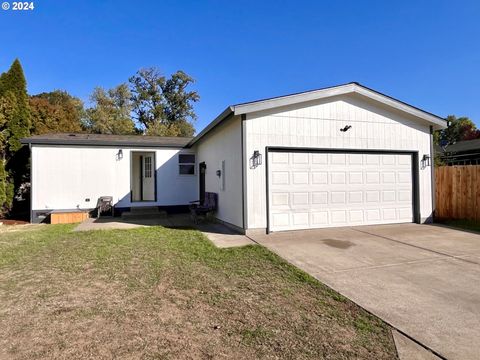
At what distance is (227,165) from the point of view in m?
8.54

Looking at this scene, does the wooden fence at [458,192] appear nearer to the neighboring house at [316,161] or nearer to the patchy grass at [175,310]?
the neighboring house at [316,161]

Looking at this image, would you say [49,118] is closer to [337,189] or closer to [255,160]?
[255,160]

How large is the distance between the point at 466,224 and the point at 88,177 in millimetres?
12880

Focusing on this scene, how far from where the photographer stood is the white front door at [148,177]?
40.2 feet

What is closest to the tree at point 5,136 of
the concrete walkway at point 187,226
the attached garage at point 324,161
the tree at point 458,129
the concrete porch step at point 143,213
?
the concrete walkway at point 187,226

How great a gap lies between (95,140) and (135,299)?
30.5 ft

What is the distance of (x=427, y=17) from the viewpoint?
8.77 meters

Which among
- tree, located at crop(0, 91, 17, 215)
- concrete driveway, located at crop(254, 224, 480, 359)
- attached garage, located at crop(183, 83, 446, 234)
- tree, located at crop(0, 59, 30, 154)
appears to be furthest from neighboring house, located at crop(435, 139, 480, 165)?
tree, located at crop(0, 91, 17, 215)

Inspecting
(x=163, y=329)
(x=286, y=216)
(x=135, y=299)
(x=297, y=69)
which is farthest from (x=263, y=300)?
(x=297, y=69)

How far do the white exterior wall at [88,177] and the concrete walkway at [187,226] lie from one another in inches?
49.1

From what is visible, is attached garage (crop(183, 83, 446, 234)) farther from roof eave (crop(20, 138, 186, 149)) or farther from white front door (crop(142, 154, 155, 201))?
white front door (crop(142, 154, 155, 201))

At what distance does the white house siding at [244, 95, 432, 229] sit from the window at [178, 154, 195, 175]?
18.9 feet

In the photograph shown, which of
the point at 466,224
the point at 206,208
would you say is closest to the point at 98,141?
the point at 206,208

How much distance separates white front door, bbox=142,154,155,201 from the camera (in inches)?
482
